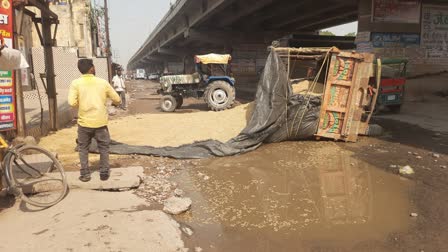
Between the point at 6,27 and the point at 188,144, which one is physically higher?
the point at 6,27

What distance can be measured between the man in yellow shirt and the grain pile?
2215 millimetres

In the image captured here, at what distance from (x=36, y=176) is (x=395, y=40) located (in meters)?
15.1

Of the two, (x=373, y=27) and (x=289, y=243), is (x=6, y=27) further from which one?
(x=373, y=27)

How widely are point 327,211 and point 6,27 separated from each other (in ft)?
16.6

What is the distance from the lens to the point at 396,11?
50.7ft

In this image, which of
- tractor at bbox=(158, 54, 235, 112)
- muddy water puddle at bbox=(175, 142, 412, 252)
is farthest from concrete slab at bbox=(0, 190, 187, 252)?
tractor at bbox=(158, 54, 235, 112)

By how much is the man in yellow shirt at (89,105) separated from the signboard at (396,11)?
528 inches

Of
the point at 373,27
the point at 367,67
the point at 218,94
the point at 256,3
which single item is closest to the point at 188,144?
the point at 367,67

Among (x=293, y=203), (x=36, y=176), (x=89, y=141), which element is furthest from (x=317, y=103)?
(x=36, y=176)

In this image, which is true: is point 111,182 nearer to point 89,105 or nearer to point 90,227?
point 89,105

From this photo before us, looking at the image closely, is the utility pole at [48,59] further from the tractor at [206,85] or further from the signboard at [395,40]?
the signboard at [395,40]

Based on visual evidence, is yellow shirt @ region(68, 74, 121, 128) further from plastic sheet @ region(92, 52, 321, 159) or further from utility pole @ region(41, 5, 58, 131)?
utility pole @ region(41, 5, 58, 131)

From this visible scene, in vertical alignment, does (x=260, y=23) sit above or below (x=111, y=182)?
above

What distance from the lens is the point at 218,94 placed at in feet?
45.0
